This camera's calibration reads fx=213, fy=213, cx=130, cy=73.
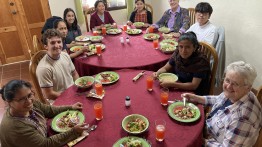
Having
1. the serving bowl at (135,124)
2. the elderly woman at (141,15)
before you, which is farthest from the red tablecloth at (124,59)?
the elderly woman at (141,15)

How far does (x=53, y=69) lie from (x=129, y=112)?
0.99 meters

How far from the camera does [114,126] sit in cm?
160

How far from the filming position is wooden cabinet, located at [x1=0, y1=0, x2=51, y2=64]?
4395 millimetres

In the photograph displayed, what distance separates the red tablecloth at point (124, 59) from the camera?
250 cm

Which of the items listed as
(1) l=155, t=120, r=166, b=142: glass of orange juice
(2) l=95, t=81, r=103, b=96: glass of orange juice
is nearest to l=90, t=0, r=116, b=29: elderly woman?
(2) l=95, t=81, r=103, b=96: glass of orange juice

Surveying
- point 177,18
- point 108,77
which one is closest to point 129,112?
point 108,77

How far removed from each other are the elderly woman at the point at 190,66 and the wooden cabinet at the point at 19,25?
11.7 feet

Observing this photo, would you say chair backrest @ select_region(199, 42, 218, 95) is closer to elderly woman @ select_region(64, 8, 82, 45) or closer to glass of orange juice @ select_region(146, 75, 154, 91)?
glass of orange juice @ select_region(146, 75, 154, 91)

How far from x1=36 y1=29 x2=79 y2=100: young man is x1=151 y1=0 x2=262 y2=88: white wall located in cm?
266

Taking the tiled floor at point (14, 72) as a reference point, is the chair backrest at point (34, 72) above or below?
above

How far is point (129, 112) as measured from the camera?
1738mm

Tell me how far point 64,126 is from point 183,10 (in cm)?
296

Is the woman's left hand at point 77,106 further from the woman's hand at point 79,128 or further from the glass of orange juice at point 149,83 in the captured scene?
the glass of orange juice at point 149,83

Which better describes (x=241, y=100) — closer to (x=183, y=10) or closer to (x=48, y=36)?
(x=48, y=36)
